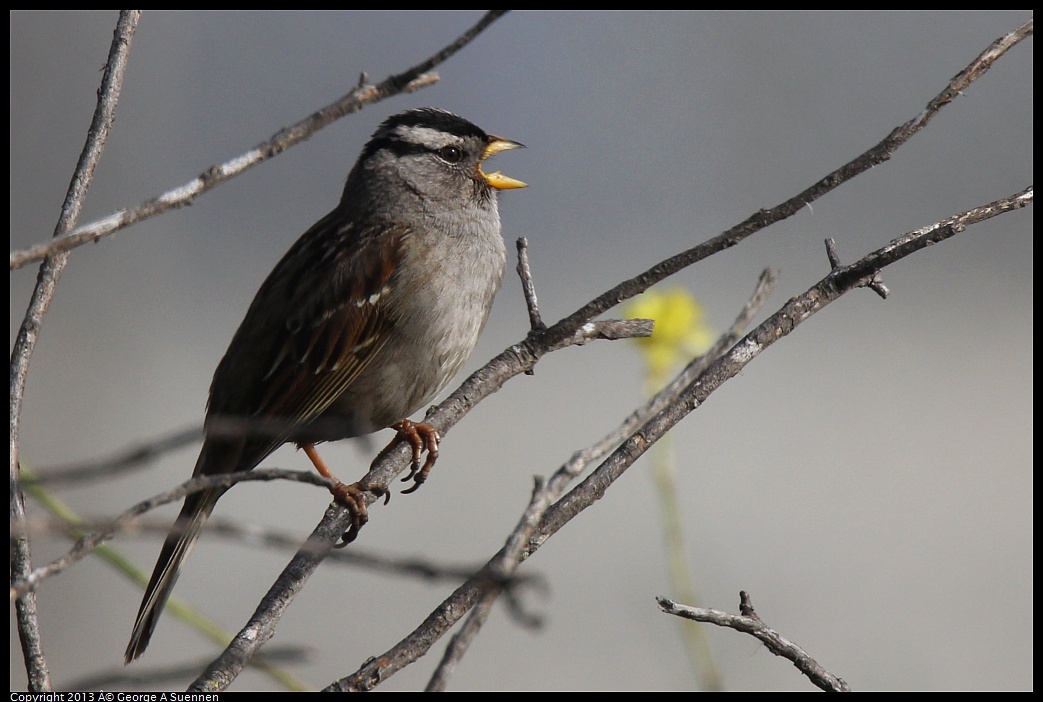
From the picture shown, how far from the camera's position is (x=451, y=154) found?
2756 mm

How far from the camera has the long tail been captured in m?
1.76

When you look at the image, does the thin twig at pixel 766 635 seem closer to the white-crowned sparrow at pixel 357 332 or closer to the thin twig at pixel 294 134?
the thin twig at pixel 294 134

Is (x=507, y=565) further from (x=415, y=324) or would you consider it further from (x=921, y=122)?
(x=415, y=324)

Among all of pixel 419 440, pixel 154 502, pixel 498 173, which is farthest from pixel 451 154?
pixel 154 502

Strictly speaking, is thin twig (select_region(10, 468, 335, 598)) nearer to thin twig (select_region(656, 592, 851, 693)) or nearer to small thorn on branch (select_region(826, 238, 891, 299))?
thin twig (select_region(656, 592, 851, 693))

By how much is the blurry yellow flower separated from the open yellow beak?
60 centimetres

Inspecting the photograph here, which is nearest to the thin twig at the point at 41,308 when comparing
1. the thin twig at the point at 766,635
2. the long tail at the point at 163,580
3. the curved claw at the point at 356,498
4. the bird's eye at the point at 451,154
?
the curved claw at the point at 356,498

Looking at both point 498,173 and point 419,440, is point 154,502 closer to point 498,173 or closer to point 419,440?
point 419,440

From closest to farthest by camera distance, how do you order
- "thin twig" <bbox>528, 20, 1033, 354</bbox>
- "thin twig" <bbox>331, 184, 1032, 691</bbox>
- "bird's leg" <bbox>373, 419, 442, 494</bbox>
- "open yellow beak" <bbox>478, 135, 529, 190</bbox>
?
1. "thin twig" <bbox>331, 184, 1032, 691</bbox>
2. "thin twig" <bbox>528, 20, 1033, 354</bbox>
3. "bird's leg" <bbox>373, 419, 442, 494</bbox>
4. "open yellow beak" <bbox>478, 135, 529, 190</bbox>

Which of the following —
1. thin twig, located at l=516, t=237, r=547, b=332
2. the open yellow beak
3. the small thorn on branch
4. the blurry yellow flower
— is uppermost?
Result: the open yellow beak

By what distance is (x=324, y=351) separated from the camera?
236 cm

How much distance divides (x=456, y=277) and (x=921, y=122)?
140cm

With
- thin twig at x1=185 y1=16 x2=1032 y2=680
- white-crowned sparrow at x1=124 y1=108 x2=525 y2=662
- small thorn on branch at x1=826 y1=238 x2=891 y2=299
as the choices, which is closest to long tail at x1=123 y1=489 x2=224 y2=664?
white-crowned sparrow at x1=124 y1=108 x2=525 y2=662

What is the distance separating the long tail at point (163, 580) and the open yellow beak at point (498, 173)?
46.2 inches
